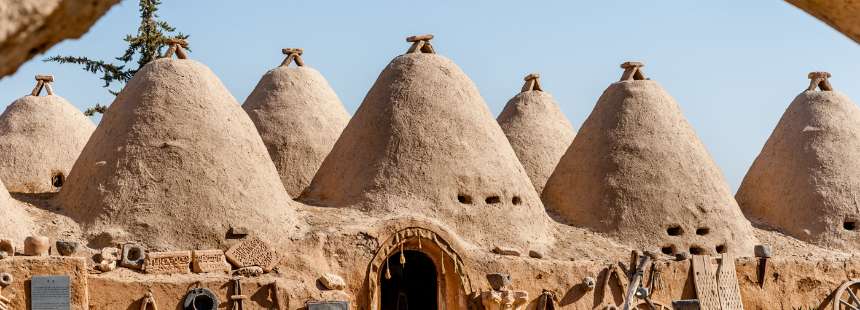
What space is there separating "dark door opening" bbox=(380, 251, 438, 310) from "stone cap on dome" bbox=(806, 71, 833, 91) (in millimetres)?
8925

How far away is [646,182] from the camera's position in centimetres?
2011

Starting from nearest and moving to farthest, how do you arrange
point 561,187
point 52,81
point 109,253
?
1. point 109,253
2. point 561,187
3. point 52,81

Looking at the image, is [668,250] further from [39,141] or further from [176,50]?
[39,141]

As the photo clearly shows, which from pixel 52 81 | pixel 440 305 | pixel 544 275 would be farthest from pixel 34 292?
pixel 52 81

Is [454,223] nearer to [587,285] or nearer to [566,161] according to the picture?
[587,285]

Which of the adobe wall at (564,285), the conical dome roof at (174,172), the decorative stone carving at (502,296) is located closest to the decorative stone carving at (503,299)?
the decorative stone carving at (502,296)

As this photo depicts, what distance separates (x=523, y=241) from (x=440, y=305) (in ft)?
7.30

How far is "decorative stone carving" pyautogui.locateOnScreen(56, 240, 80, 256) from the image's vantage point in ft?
46.9

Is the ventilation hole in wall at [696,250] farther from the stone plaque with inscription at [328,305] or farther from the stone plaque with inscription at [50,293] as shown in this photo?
the stone plaque with inscription at [50,293]

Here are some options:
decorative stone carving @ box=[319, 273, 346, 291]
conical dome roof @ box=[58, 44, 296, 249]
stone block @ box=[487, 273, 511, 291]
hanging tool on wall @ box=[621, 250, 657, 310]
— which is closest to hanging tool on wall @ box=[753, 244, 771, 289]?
hanging tool on wall @ box=[621, 250, 657, 310]

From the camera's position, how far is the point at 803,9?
4359 mm

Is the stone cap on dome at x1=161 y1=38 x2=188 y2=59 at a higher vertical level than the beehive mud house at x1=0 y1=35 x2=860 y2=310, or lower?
higher

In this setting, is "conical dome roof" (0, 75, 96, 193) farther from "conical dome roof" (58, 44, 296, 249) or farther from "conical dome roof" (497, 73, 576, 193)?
"conical dome roof" (497, 73, 576, 193)

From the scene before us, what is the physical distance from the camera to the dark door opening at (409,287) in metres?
19.7
